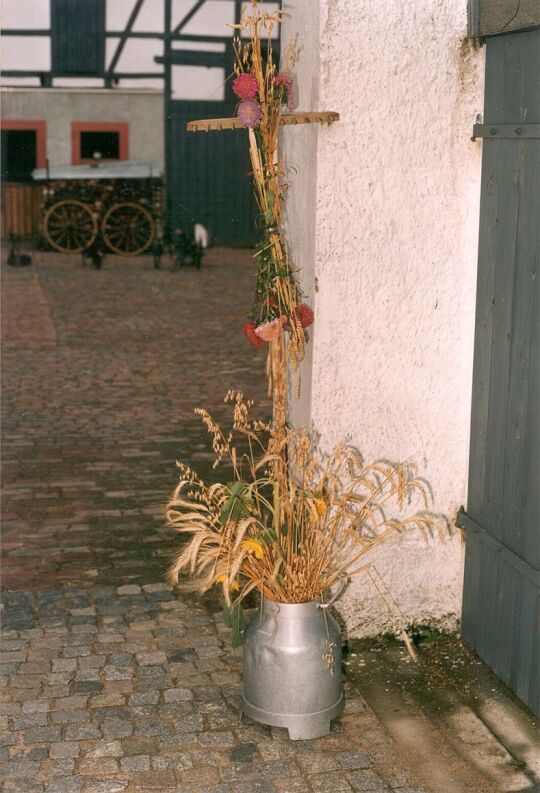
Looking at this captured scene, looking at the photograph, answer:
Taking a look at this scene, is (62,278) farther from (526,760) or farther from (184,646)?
(526,760)

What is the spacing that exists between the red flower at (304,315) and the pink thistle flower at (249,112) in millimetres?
679

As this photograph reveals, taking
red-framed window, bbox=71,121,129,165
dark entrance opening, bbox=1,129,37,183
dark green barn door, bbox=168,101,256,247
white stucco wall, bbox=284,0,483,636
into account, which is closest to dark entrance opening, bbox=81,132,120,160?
red-framed window, bbox=71,121,129,165

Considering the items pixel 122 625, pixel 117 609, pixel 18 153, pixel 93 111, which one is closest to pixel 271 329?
pixel 122 625

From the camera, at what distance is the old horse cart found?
65.6 feet

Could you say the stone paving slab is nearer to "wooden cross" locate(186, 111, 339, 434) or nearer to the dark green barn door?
"wooden cross" locate(186, 111, 339, 434)

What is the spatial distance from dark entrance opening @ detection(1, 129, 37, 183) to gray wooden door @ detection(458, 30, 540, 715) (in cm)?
2121

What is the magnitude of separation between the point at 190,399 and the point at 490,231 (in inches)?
210

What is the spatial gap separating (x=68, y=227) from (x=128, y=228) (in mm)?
1260

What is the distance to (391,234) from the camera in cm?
432

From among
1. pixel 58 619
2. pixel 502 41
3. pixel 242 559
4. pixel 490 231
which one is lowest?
pixel 58 619

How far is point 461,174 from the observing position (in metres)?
4.34

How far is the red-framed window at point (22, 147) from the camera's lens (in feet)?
79.8

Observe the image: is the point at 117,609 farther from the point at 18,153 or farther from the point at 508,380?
the point at 18,153

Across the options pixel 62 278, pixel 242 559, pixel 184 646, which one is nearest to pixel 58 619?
pixel 184 646
